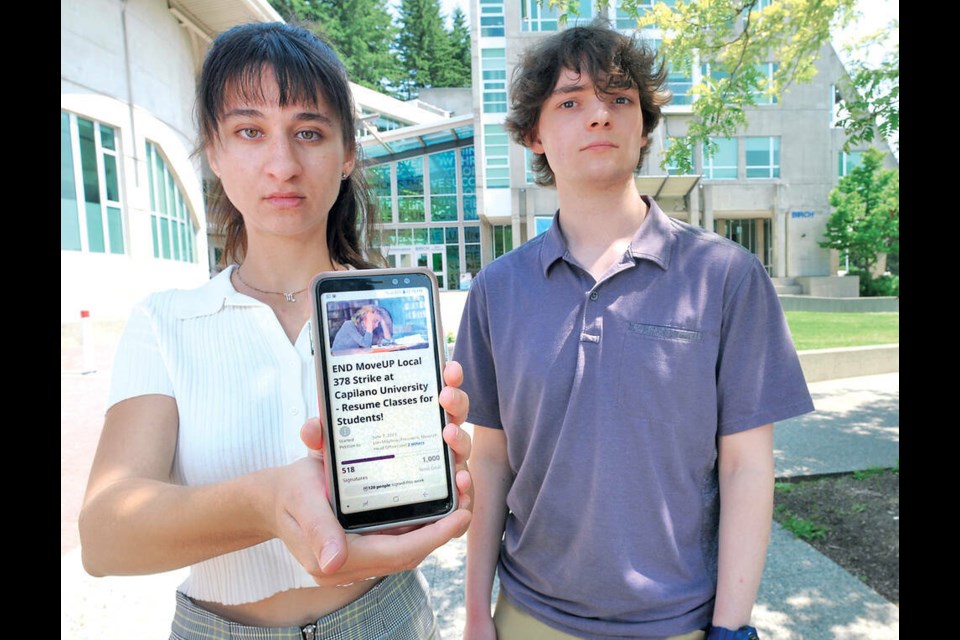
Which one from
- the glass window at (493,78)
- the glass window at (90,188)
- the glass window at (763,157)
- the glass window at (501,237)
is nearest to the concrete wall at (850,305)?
the glass window at (763,157)

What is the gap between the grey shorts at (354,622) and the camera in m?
1.38

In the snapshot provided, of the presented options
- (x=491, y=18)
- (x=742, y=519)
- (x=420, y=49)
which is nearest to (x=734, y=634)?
(x=742, y=519)

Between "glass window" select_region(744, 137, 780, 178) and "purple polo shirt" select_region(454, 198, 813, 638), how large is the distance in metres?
31.5

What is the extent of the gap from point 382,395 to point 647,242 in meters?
1.01

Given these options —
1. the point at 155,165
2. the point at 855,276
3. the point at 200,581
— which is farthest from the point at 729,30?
the point at 855,276

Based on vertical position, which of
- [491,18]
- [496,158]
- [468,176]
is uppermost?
[491,18]

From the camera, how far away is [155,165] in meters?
17.4

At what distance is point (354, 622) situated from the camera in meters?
1.43

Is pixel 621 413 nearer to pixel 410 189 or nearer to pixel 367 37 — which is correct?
pixel 410 189

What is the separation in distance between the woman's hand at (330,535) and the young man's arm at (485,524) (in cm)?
76

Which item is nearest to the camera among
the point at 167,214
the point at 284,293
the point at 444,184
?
the point at 284,293

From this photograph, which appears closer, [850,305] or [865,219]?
[850,305]

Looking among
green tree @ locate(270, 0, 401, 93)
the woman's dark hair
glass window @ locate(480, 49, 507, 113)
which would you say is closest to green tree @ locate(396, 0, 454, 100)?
green tree @ locate(270, 0, 401, 93)

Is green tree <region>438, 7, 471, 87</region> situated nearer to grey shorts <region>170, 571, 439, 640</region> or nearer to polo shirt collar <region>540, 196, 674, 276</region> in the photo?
polo shirt collar <region>540, 196, 674, 276</region>
